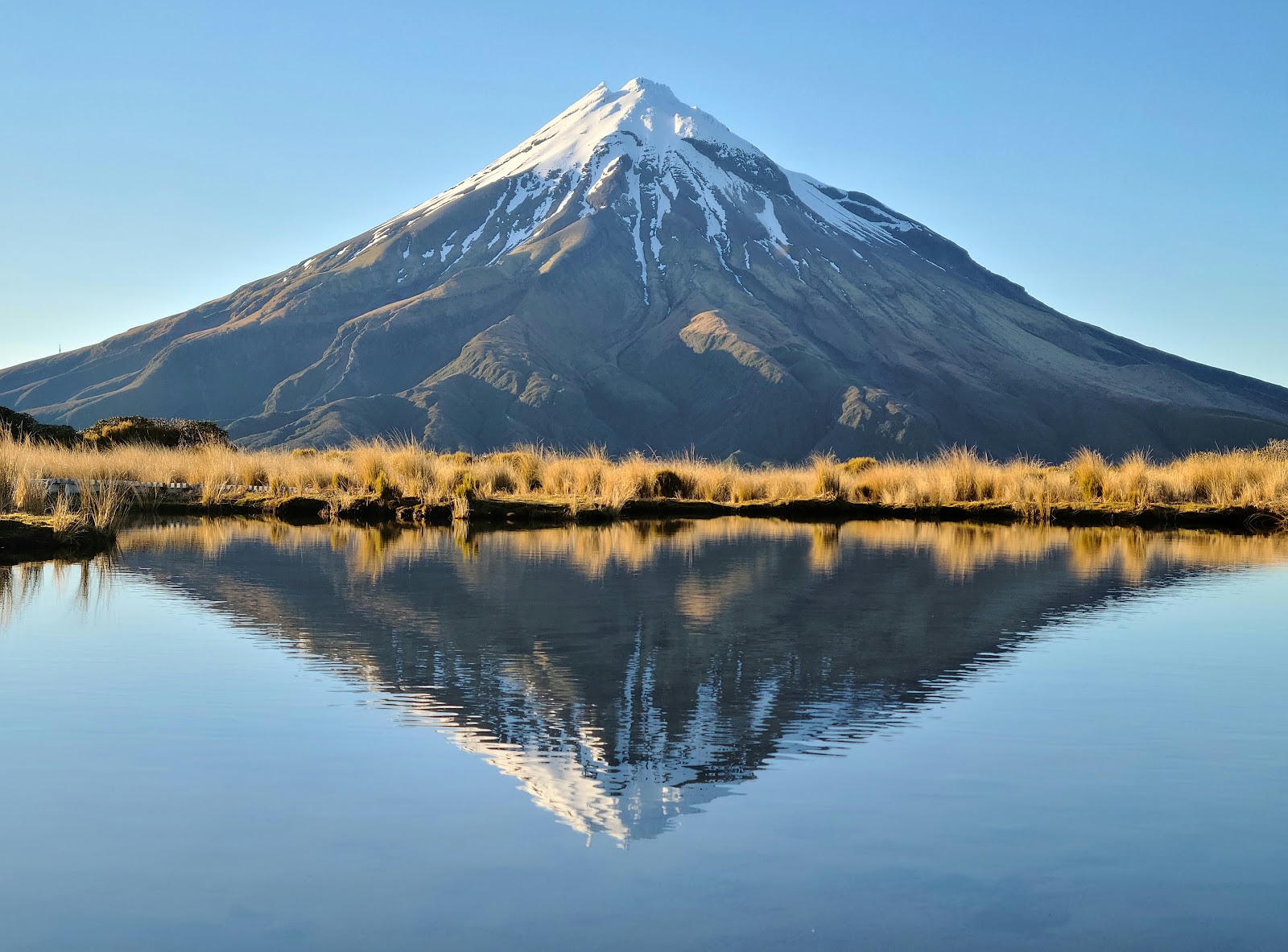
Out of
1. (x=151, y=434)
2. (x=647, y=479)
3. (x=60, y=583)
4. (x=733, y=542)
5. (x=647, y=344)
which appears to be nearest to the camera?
(x=60, y=583)

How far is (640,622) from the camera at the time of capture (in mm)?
8938

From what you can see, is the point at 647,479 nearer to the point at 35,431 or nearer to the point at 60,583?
the point at 35,431

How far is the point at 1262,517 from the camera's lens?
2008cm

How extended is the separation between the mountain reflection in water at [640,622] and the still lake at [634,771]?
4 cm

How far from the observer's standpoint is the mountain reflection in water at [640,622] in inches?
217

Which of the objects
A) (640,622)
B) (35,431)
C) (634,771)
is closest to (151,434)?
(35,431)

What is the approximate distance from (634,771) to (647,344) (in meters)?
127

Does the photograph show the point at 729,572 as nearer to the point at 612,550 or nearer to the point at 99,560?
the point at 612,550

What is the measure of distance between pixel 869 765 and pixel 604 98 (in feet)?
644

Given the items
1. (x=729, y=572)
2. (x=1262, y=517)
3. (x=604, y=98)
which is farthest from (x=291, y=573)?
(x=604, y=98)

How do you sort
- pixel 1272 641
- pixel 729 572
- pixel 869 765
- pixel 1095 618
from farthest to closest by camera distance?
pixel 729 572, pixel 1095 618, pixel 1272 641, pixel 869 765

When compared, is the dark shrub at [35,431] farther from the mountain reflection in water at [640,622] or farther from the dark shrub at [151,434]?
the mountain reflection in water at [640,622]

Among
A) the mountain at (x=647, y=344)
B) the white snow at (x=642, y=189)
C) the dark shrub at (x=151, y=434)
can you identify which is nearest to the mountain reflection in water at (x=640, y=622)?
the dark shrub at (x=151, y=434)

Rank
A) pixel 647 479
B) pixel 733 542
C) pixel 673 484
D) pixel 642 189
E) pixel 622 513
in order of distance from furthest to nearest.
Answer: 1. pixel 642 189
2. pixel 673 484
3. pixel 647 479
4. pixel 622 513
5. pixel 733 542
